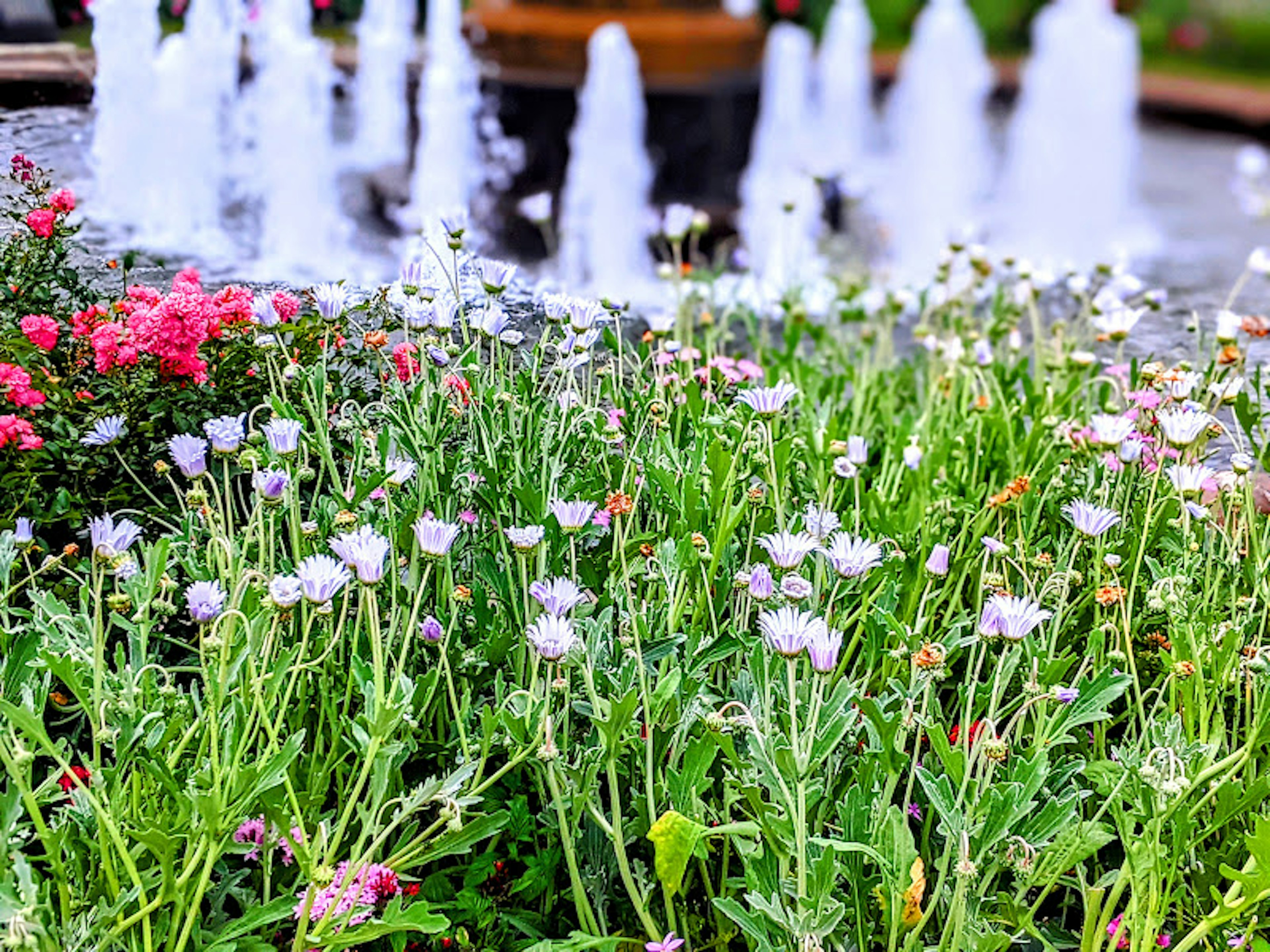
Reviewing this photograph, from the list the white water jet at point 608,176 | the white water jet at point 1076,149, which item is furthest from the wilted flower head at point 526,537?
the white water jet at point 1076,149

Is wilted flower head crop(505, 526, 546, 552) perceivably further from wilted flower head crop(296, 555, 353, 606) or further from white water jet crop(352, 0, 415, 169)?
white water jet crop(352, 0, 415, 169)

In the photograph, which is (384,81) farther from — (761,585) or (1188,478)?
(761,585)

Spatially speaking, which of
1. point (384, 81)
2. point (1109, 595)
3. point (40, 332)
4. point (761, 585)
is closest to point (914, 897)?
point (761, 585)

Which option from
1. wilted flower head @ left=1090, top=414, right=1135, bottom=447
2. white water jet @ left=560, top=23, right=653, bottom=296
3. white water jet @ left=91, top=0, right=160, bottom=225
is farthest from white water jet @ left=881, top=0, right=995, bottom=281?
wilted flower head @ left=1090, top=414, right=1135, bottom=447

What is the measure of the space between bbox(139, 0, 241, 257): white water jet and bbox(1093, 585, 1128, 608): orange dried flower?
10.1ft

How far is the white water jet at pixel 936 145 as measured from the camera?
7.15 meters

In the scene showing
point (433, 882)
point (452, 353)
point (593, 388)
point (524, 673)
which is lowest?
point (433, 882)

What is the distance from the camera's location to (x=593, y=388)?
2.50 metres

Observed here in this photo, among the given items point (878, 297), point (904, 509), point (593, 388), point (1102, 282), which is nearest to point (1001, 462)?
point (904, 509)

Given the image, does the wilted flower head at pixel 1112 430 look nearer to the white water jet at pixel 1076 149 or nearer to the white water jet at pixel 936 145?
the white water jet at pixel 936 145

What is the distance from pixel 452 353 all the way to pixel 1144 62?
13023mm

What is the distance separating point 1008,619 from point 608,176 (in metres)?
5.12

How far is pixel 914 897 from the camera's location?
1479 mm

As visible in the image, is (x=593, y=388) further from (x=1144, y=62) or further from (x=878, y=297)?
(x=1144, y=62)
